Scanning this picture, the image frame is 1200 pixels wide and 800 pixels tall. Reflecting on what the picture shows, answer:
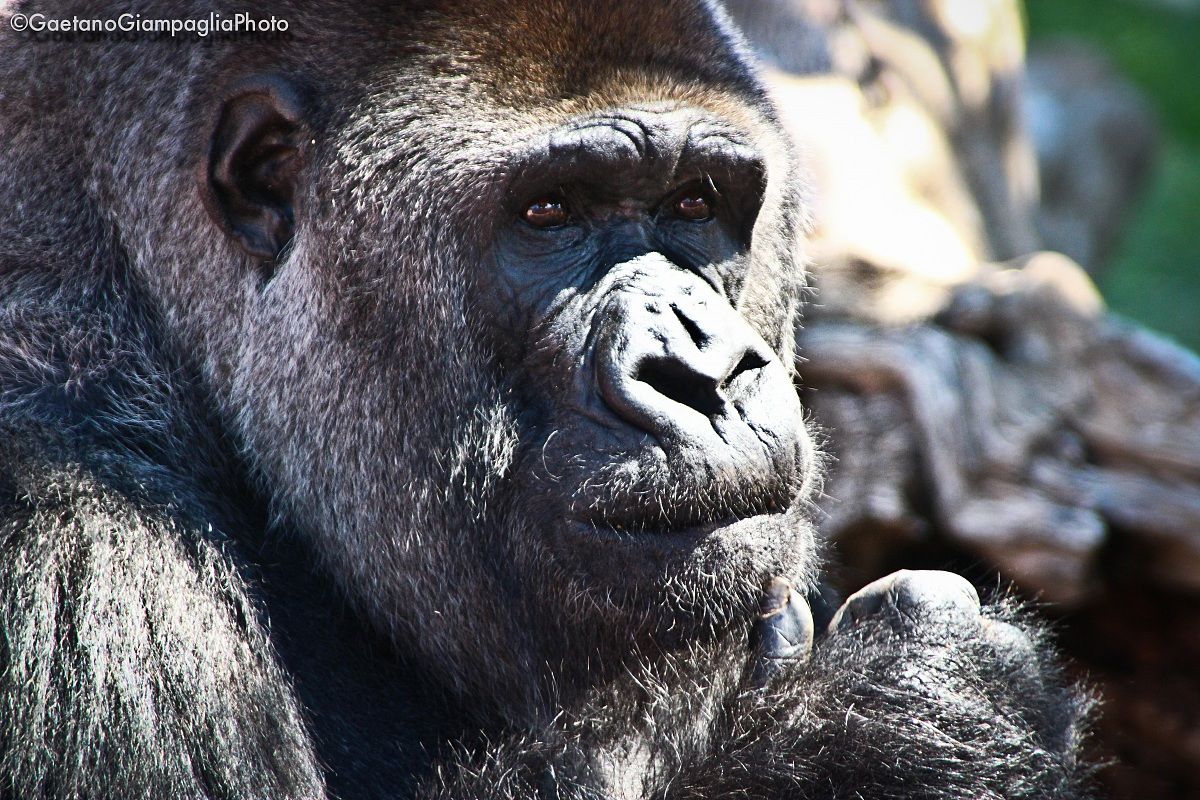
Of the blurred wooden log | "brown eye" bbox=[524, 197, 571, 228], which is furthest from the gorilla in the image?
the blurred wooden log

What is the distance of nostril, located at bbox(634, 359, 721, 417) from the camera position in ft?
8.75

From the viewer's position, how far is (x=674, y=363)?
2.66 m

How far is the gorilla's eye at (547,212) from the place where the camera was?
2937 mm

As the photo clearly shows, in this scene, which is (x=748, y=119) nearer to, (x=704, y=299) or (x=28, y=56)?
(x=704, y=299)

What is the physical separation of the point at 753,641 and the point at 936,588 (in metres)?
0.47

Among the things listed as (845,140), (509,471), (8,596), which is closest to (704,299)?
(509,471)

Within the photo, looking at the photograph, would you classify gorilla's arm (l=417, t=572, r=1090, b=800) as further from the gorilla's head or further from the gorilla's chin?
the gorilla's chin

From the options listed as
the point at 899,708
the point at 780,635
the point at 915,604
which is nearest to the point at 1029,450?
the point at 915,604

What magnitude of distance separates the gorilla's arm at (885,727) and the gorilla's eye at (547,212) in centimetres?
113

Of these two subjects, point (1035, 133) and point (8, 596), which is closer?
point (8, 596)

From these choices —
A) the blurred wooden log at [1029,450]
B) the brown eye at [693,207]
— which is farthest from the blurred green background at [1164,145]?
the brown eye at [693,207]

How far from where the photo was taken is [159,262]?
3084 mm

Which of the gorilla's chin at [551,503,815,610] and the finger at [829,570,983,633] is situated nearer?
the gorilla's chin at [551,503,815,610]

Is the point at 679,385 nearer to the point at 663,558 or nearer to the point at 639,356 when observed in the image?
the point at 639,356
